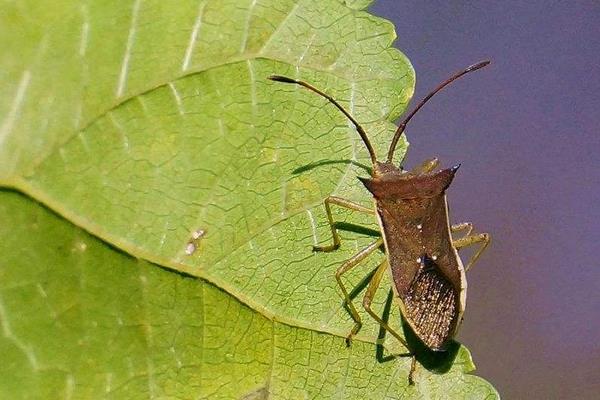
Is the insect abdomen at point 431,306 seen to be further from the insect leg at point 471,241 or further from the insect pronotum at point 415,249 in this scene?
the insect leg at point 471,241

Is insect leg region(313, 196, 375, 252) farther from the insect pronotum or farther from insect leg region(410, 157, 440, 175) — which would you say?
insect leg region(410, 157, 440, 175)

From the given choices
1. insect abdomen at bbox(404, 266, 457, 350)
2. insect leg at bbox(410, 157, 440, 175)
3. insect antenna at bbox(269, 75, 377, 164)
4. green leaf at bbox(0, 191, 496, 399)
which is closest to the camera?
green leaf at bbox(0, 191, 496, 399)

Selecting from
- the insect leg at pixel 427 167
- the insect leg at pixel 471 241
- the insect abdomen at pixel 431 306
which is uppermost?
the insect leg at pixel 427 167

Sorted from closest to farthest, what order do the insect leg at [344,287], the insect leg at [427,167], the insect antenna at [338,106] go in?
the insect antenna at [338,106]
the insect leg at [344,287]
the insect leg at [427,167]

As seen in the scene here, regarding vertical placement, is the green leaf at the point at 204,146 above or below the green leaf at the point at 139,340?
above

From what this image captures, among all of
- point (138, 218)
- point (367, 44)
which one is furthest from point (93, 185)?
point (367, 44)

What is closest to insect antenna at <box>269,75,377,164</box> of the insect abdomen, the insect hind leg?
the insect abdomen

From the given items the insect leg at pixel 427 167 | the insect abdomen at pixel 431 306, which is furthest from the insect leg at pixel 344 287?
the insect leg at pixel 427 167
